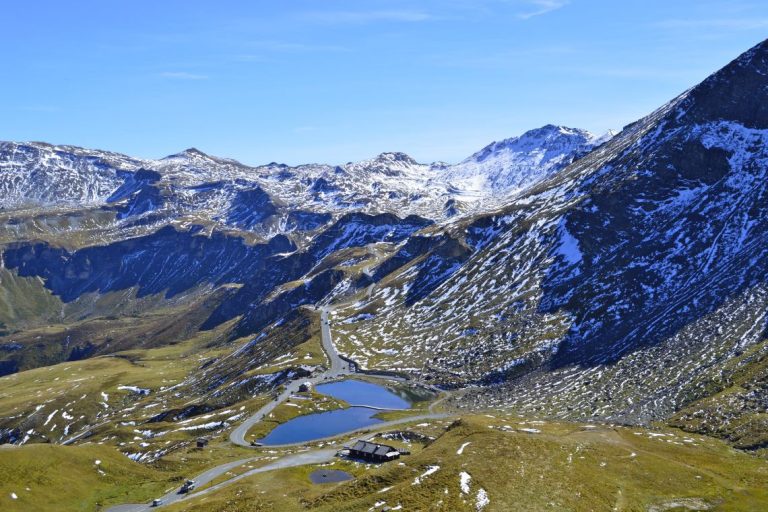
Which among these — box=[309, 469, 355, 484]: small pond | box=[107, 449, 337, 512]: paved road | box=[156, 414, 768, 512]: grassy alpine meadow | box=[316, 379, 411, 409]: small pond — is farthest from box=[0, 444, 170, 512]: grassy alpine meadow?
box=[316, 379, 411, 409]: small pond

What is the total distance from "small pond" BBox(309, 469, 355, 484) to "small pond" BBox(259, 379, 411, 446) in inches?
1629

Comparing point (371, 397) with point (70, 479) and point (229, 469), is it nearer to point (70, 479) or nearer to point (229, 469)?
point (229, 469)

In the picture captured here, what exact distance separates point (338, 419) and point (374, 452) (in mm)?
55425

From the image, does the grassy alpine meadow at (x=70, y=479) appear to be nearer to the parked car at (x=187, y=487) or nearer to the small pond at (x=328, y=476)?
the parked car at (x=187, y=487)

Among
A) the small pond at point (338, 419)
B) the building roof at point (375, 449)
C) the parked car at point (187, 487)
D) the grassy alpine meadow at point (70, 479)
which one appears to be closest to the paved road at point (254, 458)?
the parked car at point (187, 487)

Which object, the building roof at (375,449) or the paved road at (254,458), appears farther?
the building roof at (375,449)

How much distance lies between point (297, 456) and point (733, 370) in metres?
107

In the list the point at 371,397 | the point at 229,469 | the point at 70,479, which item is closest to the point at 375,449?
the point at 229,469

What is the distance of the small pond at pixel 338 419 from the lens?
153500 millimetres

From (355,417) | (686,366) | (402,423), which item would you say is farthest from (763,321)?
(355,417)

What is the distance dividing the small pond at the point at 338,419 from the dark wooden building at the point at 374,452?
35.9 m

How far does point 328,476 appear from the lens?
106 meters

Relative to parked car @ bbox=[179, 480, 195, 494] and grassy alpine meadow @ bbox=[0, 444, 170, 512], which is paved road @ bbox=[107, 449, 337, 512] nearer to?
parked car @ bbox=[179, 480, 195, 494]

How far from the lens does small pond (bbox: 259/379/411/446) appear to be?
504ft
